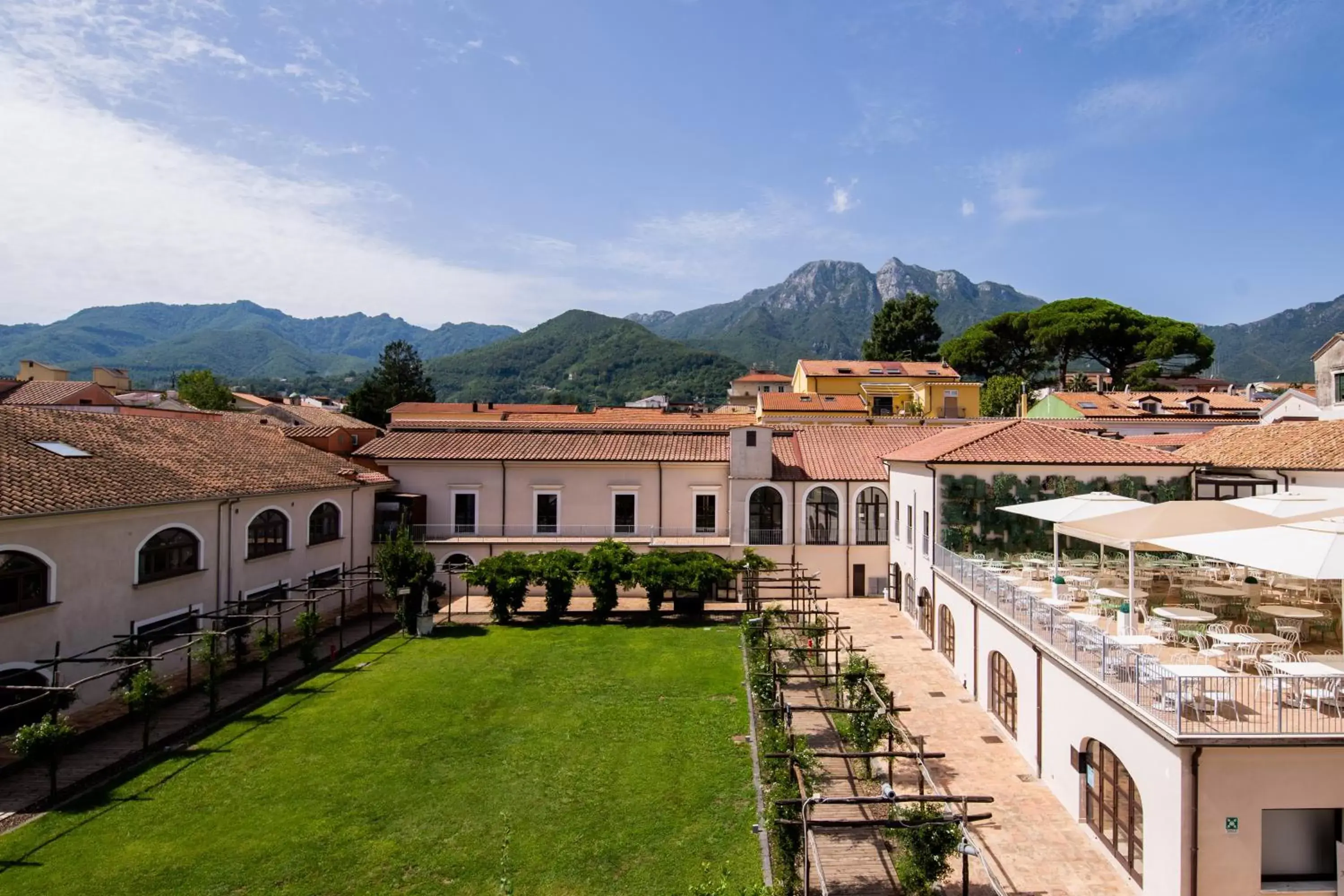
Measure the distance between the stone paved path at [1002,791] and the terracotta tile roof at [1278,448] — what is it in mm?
9619

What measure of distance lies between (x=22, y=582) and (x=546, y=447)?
18.2 metres

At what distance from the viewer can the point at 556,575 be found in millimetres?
24719

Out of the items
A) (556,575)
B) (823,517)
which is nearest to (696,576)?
(556,575)

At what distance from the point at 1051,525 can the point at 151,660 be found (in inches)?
888

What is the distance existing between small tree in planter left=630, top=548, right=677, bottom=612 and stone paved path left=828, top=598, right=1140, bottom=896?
7042mm

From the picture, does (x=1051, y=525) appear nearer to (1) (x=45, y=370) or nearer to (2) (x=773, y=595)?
(2) (x=773, y=595)

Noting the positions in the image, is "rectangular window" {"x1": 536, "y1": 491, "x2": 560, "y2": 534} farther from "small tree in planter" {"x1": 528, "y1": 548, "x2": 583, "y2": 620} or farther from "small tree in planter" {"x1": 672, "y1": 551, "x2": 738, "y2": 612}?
"small tree in planter" {"x1": 672, "y1": 551, "x2": 738, "y2": 612}

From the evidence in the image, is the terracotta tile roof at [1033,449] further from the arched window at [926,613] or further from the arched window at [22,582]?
the arched window at [22,582]

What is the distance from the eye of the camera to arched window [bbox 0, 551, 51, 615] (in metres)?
13.7

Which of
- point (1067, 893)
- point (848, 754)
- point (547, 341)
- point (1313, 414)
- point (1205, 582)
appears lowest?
point (1067, 893)

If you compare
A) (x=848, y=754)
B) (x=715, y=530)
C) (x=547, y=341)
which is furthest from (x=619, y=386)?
(x=848, y=754)

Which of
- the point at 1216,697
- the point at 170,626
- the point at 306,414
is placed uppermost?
the point at 306,414

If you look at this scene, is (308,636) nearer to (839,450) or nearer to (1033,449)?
(839,450)

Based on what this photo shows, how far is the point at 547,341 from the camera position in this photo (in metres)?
148
